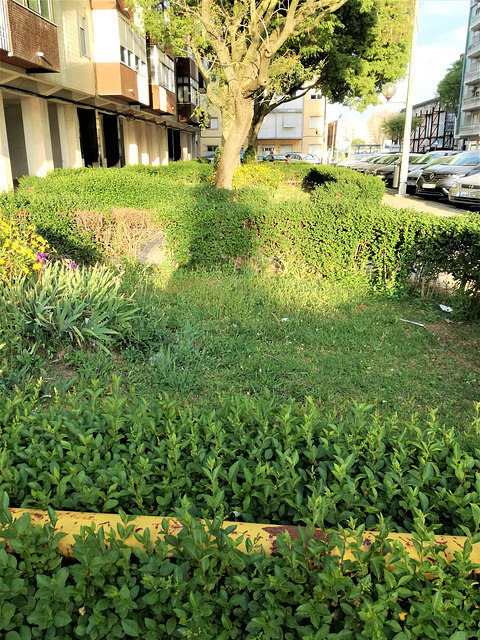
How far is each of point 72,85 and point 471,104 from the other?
188 feet

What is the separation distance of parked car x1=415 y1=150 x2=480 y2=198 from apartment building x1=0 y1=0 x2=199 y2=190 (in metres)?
9.38

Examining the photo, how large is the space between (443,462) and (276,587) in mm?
977

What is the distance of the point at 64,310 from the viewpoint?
4.88 meters

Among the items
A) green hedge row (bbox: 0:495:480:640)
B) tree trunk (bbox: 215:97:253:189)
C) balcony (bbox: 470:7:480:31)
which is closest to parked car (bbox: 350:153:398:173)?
tree trunk (bbox: 215:97:253:189)

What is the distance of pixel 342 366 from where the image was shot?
16.4 feet

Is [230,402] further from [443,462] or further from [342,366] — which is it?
[342,366]

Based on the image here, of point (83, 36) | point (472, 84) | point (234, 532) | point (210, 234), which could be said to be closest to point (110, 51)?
point (83, 36)

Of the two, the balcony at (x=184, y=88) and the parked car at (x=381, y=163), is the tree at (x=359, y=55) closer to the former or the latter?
the parked car at (x=381, y=163)

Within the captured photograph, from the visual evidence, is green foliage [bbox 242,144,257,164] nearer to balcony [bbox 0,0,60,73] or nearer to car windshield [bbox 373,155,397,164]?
car windshield [bbox 373,155,397,164]

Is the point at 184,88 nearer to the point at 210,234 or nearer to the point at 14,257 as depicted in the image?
the point at 210,234

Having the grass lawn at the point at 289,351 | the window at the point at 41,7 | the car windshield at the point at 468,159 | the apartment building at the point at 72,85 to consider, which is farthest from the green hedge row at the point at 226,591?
A: the car windshield at the point at 468,159

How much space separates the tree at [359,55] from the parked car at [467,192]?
8.09 metres

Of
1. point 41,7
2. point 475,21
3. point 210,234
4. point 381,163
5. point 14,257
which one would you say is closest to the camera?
point 14,257

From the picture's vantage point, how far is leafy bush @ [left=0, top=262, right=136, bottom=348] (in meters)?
4.90
